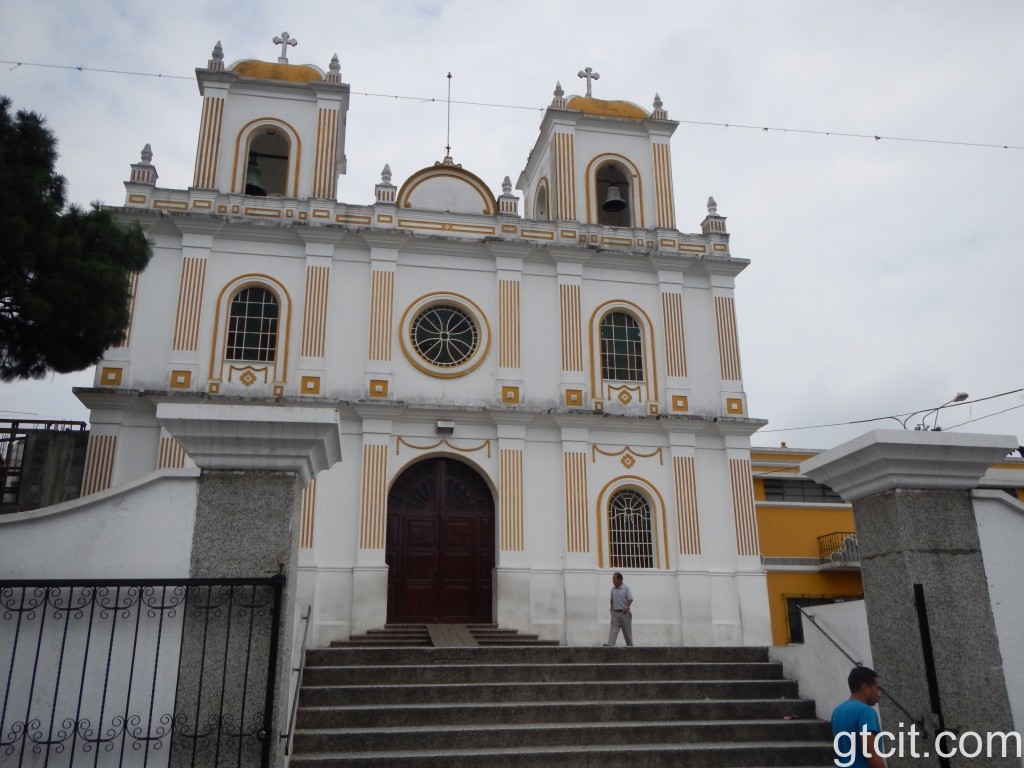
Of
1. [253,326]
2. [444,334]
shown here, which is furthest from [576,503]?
[253,326]

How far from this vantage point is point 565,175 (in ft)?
56.8

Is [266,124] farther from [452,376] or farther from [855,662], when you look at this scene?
[855,662]

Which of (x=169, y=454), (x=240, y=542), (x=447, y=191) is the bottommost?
(x=240, y=542)

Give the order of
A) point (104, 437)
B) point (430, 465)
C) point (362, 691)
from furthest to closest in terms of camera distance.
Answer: point (430, 465)
point (104, 437)
point (362, 691)

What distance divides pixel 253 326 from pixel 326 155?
3.79 m

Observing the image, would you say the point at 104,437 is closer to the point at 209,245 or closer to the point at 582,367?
the point at 209,245

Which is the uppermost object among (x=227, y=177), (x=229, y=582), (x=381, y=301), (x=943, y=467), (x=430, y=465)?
(x=227, y=177)

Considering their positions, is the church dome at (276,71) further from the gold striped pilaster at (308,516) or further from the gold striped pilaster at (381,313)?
the gold striped pilaster at (308,516)

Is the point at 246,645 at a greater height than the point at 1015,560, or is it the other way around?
the point at 1015,560

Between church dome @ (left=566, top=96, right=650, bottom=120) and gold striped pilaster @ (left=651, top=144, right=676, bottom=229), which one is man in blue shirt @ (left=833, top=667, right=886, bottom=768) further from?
church dome @ (left=566, top=96, right=650, bottom=120)

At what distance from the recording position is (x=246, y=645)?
4.96 m

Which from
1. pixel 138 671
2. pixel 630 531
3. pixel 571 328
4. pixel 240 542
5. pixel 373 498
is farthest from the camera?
pixel 571 328

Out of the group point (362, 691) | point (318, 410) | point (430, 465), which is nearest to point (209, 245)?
point (430, 465)

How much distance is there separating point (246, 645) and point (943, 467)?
4.60 m
